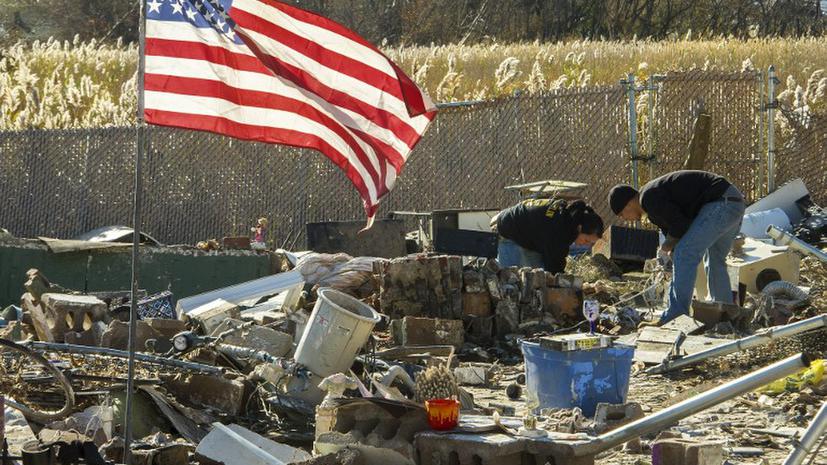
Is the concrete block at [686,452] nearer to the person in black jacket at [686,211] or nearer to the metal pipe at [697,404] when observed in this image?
the metal pipe at [697,404]

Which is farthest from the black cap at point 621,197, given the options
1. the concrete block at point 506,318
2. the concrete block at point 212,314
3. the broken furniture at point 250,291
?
the concrete block at point 212,314

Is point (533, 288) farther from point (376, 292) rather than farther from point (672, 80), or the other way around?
point (672, 80)

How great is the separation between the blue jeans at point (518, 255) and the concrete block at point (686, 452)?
6.46m

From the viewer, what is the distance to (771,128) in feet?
56.5

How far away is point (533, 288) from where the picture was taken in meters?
12.2

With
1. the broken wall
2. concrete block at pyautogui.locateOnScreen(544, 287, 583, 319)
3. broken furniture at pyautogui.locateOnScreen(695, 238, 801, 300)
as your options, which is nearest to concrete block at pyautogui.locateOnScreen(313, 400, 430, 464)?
concrete block at pyautogui.locateOnScreen(544, 287, 583, 319)

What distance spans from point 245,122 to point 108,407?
1.83m

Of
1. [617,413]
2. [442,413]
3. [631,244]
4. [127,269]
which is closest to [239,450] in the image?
[442,413]

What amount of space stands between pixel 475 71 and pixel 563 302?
55.7 feet

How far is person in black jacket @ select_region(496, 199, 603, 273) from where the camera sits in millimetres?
12000

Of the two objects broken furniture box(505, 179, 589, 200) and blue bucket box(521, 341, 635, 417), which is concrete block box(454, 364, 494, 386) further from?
broken furniture box(505, 179, 589, 200)

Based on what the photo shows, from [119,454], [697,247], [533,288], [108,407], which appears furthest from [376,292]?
[119,454]

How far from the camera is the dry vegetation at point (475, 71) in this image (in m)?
22.8

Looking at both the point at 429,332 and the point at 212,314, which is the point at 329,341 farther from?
the point at 429,332
